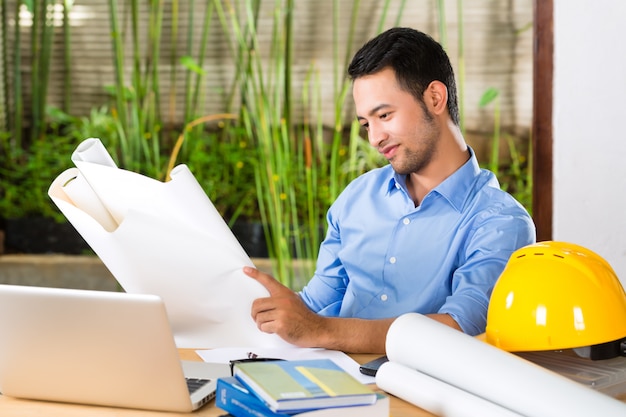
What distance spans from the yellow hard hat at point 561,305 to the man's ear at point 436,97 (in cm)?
60

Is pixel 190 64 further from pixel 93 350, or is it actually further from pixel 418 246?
pixel 93 350

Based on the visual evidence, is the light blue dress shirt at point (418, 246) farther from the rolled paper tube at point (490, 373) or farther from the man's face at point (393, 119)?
the rolled paper tube at point (490, 373)

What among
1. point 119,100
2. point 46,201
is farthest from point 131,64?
point 46,201

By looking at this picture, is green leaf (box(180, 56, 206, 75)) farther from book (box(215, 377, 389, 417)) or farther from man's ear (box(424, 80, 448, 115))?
book (box(215, 377, 389, 417))

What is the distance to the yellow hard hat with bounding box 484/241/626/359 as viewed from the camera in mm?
1164

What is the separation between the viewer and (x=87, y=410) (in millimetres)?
1136

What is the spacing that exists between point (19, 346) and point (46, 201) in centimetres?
265

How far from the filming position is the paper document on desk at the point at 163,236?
4.32 feet

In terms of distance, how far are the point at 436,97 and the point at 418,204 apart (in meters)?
0.23

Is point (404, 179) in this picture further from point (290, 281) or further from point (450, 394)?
point (290, 281)

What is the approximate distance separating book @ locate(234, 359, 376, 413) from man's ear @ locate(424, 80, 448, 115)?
84 centimetres

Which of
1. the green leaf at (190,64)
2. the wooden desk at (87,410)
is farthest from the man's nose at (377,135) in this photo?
the green leaf at (190,64)

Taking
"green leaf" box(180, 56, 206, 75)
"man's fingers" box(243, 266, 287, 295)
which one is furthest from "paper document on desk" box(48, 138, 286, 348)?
"green leaf" box(180, 56, 206, 75)

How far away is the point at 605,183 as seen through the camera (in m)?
2.38
